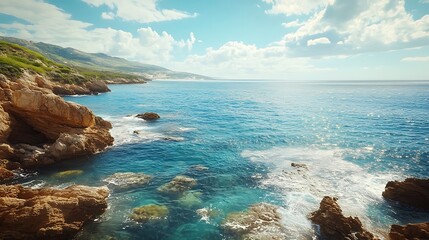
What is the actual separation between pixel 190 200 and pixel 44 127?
27293 mm

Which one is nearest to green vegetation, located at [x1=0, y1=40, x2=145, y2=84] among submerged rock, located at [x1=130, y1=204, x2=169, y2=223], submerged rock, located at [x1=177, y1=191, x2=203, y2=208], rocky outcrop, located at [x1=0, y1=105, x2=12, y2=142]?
rocky outcrop, located at [x1=0, y1=105, x2=12, y2=142]

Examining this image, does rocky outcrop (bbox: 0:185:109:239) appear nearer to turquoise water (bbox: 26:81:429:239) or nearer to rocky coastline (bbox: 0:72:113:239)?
rocky coastline (bbox: 0:72:113:239)

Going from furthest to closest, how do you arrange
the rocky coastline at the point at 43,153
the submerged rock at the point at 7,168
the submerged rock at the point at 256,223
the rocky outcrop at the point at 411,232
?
1. the submerged rock at the point at 7,168
2. the submerged rock at the point at 256,223
3. the rocky coastline at the point at 43,153
4. the rocky outcrop at the point at 411,232

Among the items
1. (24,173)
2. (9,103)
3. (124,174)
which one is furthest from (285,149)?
(9,103)

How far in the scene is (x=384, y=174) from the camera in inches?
1229

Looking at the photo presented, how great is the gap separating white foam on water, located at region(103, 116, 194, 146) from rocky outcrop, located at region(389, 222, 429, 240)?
112 ft

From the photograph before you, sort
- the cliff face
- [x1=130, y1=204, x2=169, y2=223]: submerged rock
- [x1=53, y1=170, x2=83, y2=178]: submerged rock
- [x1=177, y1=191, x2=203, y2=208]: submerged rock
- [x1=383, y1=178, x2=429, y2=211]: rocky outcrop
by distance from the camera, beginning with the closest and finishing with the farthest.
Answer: [x1=130, y1=204, x2=169, y2=223]: submerged rock → [x1=177, y1=191, x2=203, y2=208]: submerged rock → [x1=383, y1=178, x2=429, y2=211]: rocky outcrop → [x1=53, y1=170, x2=83, y2=178]: submerged rock → the cliff face

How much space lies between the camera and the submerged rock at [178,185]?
26077 mm

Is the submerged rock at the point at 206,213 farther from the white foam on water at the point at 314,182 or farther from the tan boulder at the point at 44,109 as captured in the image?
the tan boulder at the point at 44,109

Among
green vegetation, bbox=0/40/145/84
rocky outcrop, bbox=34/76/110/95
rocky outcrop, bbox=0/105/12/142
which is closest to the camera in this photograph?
rocky outcrop, bbox=0/105/12/142

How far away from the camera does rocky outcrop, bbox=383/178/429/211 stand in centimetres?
2388

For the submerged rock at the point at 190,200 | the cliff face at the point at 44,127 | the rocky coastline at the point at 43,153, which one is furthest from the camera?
→ the cliff face at the point at 44,127

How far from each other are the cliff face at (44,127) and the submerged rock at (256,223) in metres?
25.0

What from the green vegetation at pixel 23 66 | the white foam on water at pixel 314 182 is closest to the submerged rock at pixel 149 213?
the white foam on water at pixel 314 182
